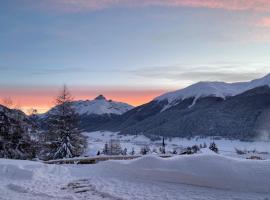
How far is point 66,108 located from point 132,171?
23389 millimetres

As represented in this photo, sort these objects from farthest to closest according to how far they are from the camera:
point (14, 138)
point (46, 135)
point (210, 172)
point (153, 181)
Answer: point (46, 135), point (14, 138), point (153, 181), point (210, 172)

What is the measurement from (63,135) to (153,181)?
24181 mm

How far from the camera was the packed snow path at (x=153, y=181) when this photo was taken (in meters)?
16.1

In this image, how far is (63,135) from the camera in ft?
139

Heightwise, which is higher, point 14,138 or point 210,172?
point 14,138

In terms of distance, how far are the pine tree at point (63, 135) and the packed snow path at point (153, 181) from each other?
62.4ft

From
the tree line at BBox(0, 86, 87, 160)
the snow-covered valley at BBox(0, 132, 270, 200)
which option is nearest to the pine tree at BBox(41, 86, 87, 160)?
the tree line at BBox(0, 86, 87, 160)

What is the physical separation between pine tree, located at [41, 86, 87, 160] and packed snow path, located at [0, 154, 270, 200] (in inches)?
749

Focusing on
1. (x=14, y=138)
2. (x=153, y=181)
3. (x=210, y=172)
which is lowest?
(x=153, y=181)

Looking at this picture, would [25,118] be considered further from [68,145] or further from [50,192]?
[50,192]

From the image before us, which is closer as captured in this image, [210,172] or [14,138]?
[210,172]

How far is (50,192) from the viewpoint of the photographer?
656 inches

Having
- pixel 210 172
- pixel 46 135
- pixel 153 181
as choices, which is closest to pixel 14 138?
pixel 46 135

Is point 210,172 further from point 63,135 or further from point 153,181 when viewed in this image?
point 63,135
